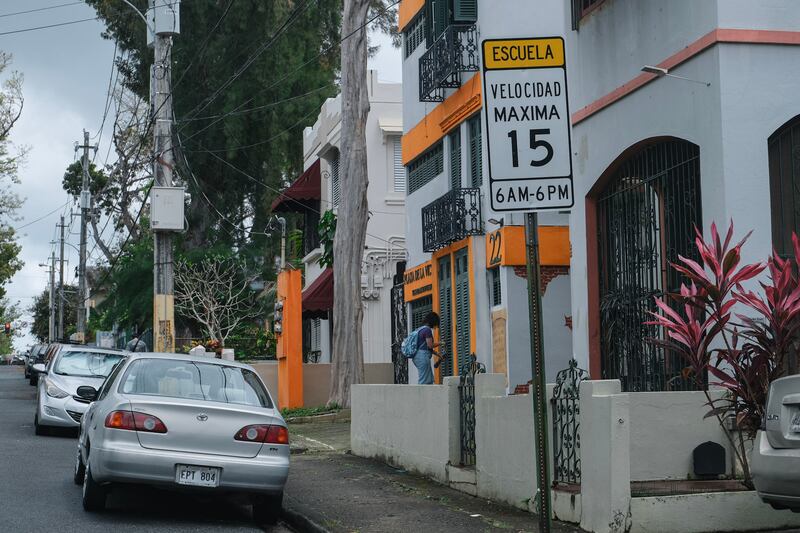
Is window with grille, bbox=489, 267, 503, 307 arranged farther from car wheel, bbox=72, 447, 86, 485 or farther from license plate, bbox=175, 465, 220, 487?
license plate, bbox=175, 465, 220, 487

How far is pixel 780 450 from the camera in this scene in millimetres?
7445

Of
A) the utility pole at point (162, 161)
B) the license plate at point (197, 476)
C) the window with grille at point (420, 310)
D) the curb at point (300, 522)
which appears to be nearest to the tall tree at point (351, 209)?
the window with grille at point (420, 310)

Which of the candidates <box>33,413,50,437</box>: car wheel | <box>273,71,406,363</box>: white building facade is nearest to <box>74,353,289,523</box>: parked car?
<box>33,413,50,437</box>: car wheel

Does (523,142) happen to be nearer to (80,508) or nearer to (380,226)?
(80,508)

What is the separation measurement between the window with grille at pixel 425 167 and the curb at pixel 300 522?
12838 mm

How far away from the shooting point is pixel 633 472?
9.66m

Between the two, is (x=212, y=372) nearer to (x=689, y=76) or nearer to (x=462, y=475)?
(x=462, y=475)

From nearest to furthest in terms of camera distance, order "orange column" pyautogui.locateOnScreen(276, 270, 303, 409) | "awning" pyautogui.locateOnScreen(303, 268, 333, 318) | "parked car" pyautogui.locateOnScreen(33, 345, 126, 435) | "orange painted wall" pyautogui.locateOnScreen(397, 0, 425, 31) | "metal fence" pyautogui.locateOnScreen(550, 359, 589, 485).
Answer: "metal fence" pyautogui.locateOnScreen(550, 359, 589, 485) → "parked car" pyautogui.locateOnScreen(33, 345, 126, 435) → "orange painted wall" pyautogui.locateOnScreen(397, 0, 425, 31) → "orange column" pyautogui.locateOnScreen(276, 270, 303, 409) → "awning" pyautogui.locateOnScreen(303, 268, 333, 318)

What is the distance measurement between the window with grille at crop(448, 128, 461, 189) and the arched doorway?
8456 mm

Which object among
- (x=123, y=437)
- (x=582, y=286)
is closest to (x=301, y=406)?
(x=582, y=286)

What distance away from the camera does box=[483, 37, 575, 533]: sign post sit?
270 inches

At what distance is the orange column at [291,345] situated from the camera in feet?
90.6

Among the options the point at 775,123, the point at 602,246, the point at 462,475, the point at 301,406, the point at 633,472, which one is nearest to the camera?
the point at 633,472

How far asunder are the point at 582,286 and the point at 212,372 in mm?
4649
